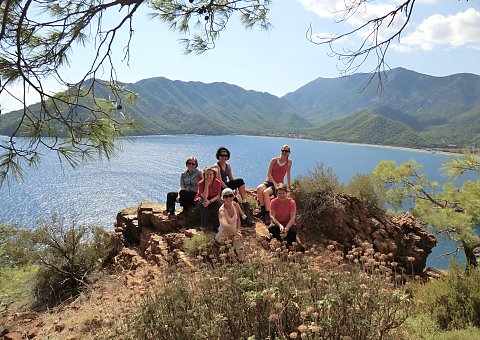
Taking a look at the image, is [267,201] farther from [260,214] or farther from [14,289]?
[14,289]

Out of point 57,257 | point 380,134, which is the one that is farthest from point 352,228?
point 380,134

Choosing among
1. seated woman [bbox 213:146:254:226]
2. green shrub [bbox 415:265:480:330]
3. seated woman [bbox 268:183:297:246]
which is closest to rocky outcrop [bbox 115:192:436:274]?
seated woman [bbox 268:183:297:246]

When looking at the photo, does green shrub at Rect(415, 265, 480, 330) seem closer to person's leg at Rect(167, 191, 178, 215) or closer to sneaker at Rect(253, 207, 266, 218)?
sneaker at Rect(253, 207, 266, 218)

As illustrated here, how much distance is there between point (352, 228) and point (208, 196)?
3.25 m

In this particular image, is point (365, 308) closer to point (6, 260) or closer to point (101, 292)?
point (101, 292)

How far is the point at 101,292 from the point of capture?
6.04 m

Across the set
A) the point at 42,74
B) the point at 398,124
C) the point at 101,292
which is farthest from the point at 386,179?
the point at 398,124

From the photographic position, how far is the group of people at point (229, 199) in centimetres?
572

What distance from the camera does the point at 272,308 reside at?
2.54 metres

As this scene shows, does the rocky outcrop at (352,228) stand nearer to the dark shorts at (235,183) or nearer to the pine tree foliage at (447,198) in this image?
the dark shorts at (235,183)

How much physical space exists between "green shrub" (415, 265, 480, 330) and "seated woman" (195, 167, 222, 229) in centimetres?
371

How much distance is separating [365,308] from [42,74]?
3233mm

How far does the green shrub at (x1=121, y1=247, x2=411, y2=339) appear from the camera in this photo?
8.05ft

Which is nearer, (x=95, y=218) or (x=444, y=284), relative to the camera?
(x=444, y=284)
